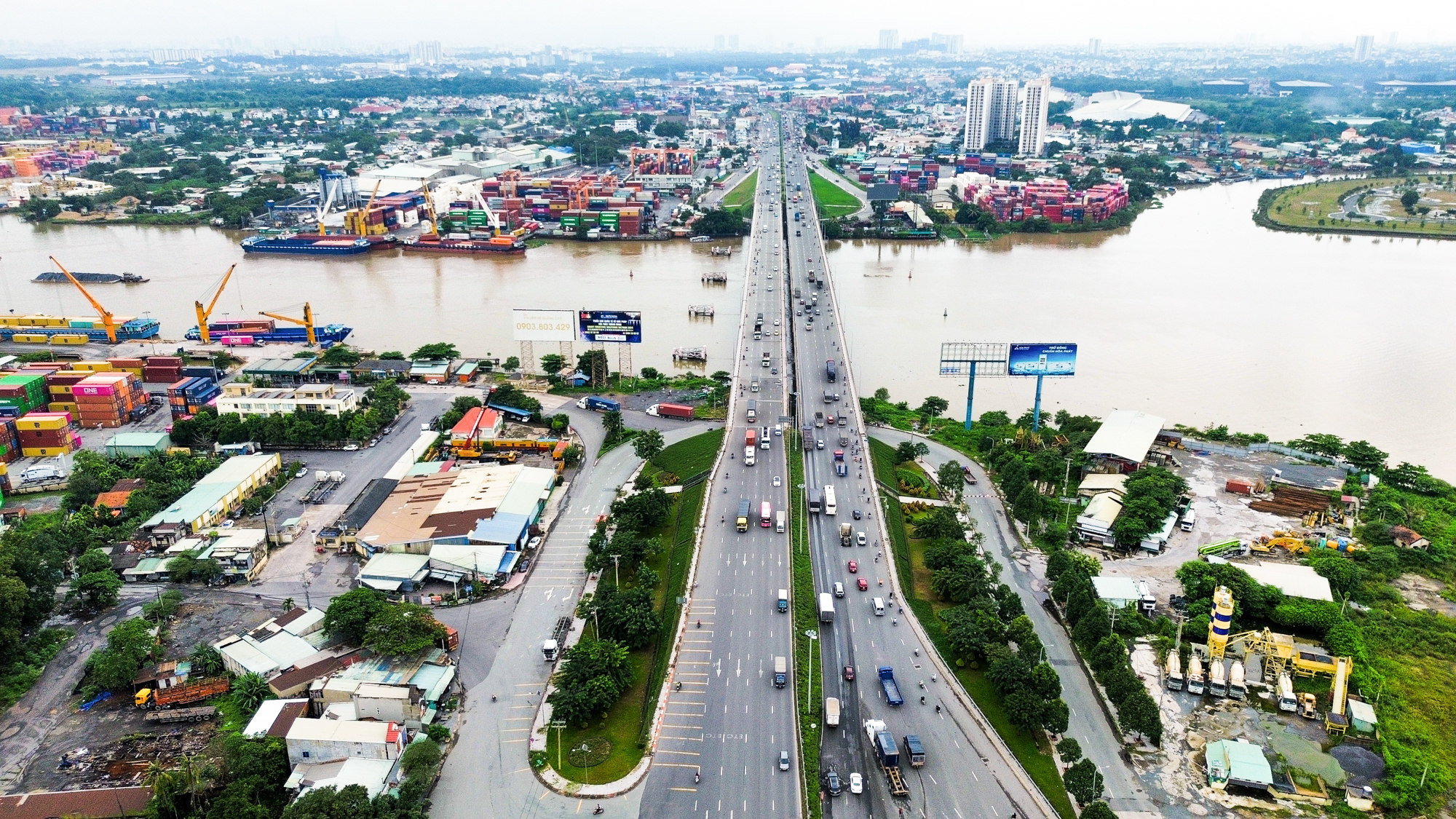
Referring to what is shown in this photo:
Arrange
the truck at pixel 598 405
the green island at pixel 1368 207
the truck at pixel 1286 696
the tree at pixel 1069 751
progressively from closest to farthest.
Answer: the tree at pixel 1069 751
the truck at pixel 1286 696
the truck at pixel 598 405
the green island at pixel 1368 207

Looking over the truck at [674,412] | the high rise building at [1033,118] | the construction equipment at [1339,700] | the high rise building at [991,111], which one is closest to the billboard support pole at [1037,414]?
the truck at [674,412]

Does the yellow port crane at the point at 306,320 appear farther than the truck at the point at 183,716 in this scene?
Yes

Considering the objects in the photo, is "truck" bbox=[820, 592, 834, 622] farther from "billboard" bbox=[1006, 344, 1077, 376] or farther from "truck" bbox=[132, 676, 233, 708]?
"billboard" bbox=[1006, 344, 1077, 376]

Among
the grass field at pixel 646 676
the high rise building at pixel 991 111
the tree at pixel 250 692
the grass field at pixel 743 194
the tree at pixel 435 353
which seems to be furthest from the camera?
the high rise building at pixel 991 111

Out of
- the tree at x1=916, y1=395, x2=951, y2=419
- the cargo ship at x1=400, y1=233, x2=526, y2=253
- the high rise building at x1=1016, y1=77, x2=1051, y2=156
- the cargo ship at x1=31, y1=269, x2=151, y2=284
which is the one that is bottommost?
the tree at x1=916, y1=395, x2=951, y2=419

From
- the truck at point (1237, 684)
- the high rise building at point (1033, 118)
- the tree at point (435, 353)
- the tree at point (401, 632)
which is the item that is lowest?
the truck at point (1237, 684)

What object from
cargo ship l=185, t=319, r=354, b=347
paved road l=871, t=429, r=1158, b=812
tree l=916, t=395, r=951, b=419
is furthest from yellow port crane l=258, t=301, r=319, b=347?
paved road l=871, t=429, r=1158, b=812

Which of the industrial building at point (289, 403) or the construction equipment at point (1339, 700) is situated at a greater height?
the industrial building at point (289, 403)

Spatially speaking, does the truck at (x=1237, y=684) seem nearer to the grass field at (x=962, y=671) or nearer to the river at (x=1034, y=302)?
the grass field at (x=962, y=671)
